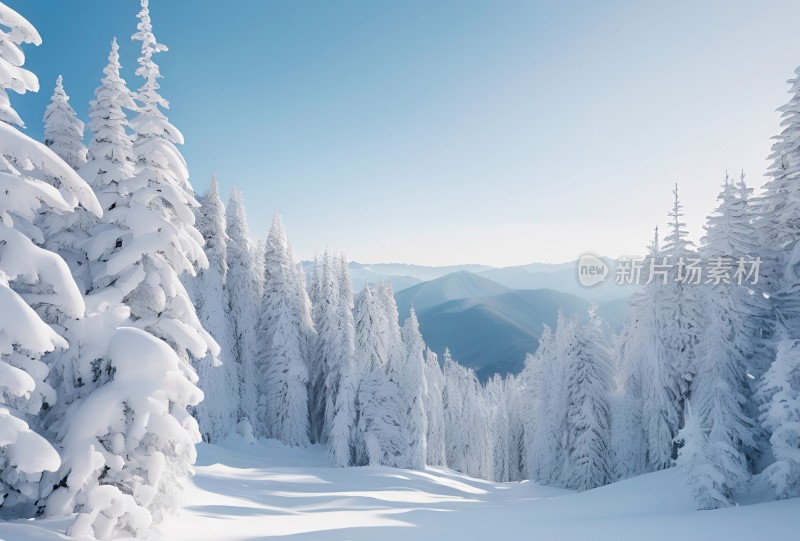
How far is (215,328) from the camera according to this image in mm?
31531

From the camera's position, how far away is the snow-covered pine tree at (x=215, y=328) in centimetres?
3075

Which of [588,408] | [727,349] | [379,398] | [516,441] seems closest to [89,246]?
[727,349]

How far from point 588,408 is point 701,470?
54.5ft

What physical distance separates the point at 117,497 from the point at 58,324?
3.56 m

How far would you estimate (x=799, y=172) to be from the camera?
741 inches

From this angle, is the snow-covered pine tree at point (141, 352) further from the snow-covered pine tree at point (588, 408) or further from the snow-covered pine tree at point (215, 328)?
the snow-covered pine tree at point (588, 408)

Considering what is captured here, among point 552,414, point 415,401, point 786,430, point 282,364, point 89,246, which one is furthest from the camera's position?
point 282,364

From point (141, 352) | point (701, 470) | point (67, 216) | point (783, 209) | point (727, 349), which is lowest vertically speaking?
point (701, 470)

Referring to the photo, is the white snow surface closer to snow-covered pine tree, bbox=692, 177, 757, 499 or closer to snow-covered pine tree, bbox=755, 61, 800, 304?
snow-covered pine tree, bbox=692, 177, 757, 499

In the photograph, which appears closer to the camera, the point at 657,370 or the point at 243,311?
the point at 657,370

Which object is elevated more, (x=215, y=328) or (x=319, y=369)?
(x=215, y=328)

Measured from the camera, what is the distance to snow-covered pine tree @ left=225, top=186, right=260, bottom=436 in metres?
36.5

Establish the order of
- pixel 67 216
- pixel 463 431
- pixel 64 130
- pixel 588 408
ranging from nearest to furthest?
1. pixel 67 216
2. pixel 64 130
3. pixel 588 408
4. pixel 463 431

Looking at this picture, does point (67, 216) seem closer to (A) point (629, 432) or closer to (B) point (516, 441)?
(A) point (629, 432)
